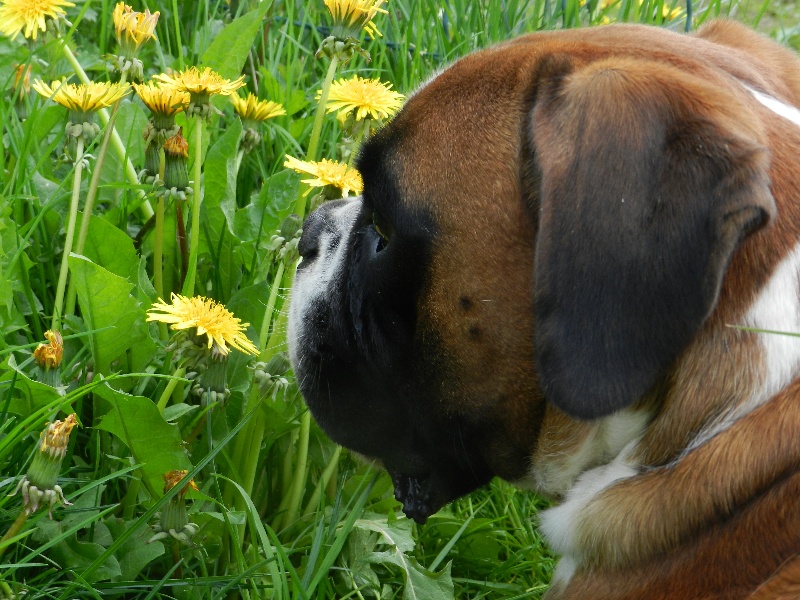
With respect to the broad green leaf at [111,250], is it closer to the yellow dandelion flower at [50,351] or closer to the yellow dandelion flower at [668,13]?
the yellow dandelion flower at [50,351]

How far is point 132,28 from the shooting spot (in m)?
2.50

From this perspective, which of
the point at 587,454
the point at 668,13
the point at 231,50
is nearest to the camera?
the point at 587,454

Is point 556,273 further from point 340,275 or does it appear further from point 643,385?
point 340,275

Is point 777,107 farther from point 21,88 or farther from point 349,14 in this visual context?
point 21,88

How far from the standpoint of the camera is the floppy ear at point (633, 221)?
164 cm

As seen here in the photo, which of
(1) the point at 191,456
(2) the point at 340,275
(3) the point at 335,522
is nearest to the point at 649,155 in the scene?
(2) the point at 340,275

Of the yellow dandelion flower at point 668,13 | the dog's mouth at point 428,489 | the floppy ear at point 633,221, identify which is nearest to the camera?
the floppy ear at point 633,221

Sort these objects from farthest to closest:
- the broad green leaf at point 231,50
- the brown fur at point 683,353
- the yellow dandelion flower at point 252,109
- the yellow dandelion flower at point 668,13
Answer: the yellow dandelion flower at point 668,13, the broad green leaf at point 231,50, the yellow dandelion flower at point 252,109, the brown fur at point 683,353

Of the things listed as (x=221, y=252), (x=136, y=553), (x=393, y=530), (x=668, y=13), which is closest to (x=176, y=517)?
(x=136, y=553)

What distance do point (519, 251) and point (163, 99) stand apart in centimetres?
97

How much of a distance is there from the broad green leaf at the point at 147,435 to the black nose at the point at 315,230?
0.47m

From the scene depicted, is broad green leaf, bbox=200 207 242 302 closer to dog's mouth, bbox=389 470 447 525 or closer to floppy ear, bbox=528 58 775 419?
dog's mouth, bbox=389 470 447 525

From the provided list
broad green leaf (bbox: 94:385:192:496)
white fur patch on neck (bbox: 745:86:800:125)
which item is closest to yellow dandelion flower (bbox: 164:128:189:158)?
broad green leaf (bbox: 94:385:192:496)

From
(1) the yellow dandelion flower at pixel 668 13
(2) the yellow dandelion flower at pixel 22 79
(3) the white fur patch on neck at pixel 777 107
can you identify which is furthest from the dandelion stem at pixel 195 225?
(1) the yellow dandelion flower at pixel 668 13
